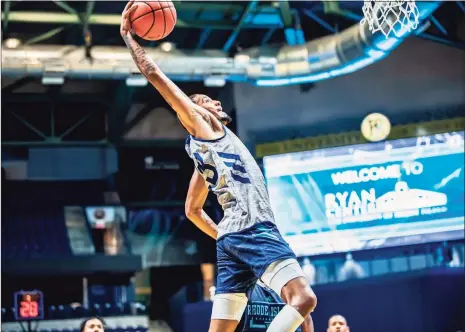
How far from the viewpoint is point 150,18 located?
4.58 meters

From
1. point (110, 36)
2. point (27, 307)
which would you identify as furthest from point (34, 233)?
point (110, 36)

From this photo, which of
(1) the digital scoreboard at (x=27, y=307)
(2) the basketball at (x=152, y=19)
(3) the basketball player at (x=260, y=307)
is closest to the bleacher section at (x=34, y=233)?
(1) the digital scoreboard at (x=27, y=307)

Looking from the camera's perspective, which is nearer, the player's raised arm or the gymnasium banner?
the player's raised arm

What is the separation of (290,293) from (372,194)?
393 inches

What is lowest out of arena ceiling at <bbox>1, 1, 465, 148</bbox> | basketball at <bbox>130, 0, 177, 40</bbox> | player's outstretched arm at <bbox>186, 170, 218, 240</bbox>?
player's outstretched arm at <bbox>186, 170, 218, 240</bbox>

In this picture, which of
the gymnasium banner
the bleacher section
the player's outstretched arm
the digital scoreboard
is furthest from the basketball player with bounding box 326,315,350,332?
the bleacher section

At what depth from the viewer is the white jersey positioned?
4.18 meters

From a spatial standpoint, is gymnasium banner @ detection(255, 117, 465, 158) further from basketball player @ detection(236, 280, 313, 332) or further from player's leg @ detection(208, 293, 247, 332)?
player's leg @ detection(208, 293, 247, 332)

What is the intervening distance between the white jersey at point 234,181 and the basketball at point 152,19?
687 millimetres

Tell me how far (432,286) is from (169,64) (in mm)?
5139

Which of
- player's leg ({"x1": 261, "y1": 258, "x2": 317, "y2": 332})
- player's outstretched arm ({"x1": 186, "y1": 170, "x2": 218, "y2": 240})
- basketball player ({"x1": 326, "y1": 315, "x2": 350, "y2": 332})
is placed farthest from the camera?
basketball player ({"x1": 326, "y1": 315, "x2": 350, "y2": 332})

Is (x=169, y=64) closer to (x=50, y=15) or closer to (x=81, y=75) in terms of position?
(x=81, y=75)

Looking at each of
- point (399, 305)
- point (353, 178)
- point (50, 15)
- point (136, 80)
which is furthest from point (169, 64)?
point (399, 305)

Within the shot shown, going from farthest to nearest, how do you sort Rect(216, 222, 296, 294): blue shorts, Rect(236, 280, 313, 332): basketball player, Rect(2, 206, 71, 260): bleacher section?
1. Rect(2, 206, 71, 260): bleacher section
2. Rect(236, 280, 313, 332): basketball player
3. Rect(216, 222, 296, 294): blue shorts
